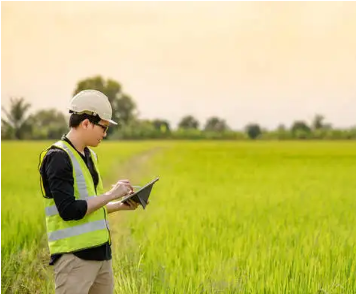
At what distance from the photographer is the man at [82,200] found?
189cm

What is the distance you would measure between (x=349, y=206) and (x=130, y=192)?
275cm

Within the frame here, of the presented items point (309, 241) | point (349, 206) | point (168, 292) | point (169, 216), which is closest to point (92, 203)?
point (168, 292)

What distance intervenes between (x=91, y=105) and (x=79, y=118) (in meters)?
0.06

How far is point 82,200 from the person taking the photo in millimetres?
1868

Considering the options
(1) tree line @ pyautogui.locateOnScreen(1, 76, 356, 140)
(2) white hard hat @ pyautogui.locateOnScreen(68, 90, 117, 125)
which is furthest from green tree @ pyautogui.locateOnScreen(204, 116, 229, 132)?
(2) white hard hat @ pyautogui.locateOnScreen(68, 90, 117, 125)

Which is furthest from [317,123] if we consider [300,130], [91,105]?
[91,105]

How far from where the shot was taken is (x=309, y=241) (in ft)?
10.6

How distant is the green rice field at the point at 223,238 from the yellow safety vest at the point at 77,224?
638 mm

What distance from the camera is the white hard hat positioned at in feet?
6.43

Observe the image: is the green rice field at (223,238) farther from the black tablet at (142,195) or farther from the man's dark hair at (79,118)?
the man's dark hair at (79,118)

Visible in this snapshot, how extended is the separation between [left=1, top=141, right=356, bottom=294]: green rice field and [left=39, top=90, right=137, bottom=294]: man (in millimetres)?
604

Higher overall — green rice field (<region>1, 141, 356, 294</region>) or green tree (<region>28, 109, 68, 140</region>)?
green tree (<region>28, 109, 68, 140</region>)

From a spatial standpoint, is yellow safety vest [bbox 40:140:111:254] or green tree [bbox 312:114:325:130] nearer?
yellow safety vest [bbox 40:140:111:254]

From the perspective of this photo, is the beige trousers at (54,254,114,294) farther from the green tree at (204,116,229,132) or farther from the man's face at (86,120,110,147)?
the green tree at (204,116,229,132)
